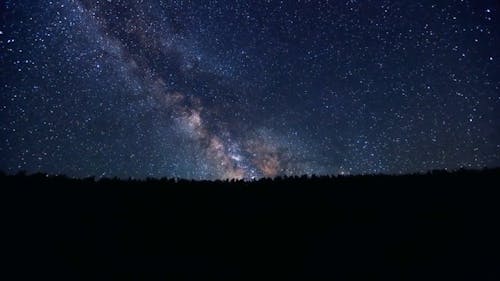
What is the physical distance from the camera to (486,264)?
22.0 feet

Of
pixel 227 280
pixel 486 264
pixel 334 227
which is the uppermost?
pixel 334 227

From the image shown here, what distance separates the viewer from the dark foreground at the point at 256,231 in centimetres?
673

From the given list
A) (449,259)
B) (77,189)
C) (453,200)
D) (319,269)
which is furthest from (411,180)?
(77,189)

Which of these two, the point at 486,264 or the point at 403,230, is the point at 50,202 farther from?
the point at 486,264

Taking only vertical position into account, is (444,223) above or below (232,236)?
above

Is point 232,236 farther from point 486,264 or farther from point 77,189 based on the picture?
point 486,264

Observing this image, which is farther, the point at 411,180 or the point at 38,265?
the point at 411,180

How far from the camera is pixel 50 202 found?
7.21 meters

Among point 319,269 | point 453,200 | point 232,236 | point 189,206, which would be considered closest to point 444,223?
point 453,200

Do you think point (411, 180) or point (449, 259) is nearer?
point (449, 259)

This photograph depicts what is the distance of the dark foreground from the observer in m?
6.73

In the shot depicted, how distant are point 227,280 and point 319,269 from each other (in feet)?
5.35

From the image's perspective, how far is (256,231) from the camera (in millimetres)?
7074

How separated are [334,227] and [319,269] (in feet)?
2.63
